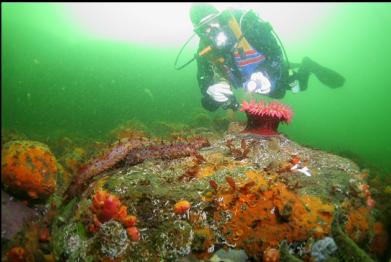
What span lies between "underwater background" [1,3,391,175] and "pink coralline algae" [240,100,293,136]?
13.5ft

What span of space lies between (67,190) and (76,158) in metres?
1.62

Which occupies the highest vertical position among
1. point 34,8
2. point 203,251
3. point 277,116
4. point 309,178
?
point 34,8

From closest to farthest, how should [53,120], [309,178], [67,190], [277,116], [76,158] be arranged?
[309,178]
[67,190]
[277,116]
[76,158]
[53,120]

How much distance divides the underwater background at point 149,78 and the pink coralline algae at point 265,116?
162 inches

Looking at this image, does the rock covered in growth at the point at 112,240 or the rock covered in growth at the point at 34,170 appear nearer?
the rock covered in growth at the point at 34,170

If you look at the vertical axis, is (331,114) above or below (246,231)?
below

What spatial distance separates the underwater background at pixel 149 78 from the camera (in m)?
14.5

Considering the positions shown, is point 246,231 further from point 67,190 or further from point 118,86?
point 118,86

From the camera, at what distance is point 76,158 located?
6.67 meters

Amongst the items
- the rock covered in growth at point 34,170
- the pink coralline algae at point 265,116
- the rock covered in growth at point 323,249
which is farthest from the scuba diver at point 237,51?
the rock covered in growth at point 323,249

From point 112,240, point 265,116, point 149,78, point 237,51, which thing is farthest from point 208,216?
point 149,78

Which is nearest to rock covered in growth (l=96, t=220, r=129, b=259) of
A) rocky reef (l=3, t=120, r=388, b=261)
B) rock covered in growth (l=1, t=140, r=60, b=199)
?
rocky reef (l=3, t=120, r=388, b=261)

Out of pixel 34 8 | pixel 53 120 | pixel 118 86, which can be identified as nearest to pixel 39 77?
pixel 118 86

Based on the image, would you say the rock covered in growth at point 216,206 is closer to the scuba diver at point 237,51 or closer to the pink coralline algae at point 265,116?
the pink coralline algae at point 265,116
